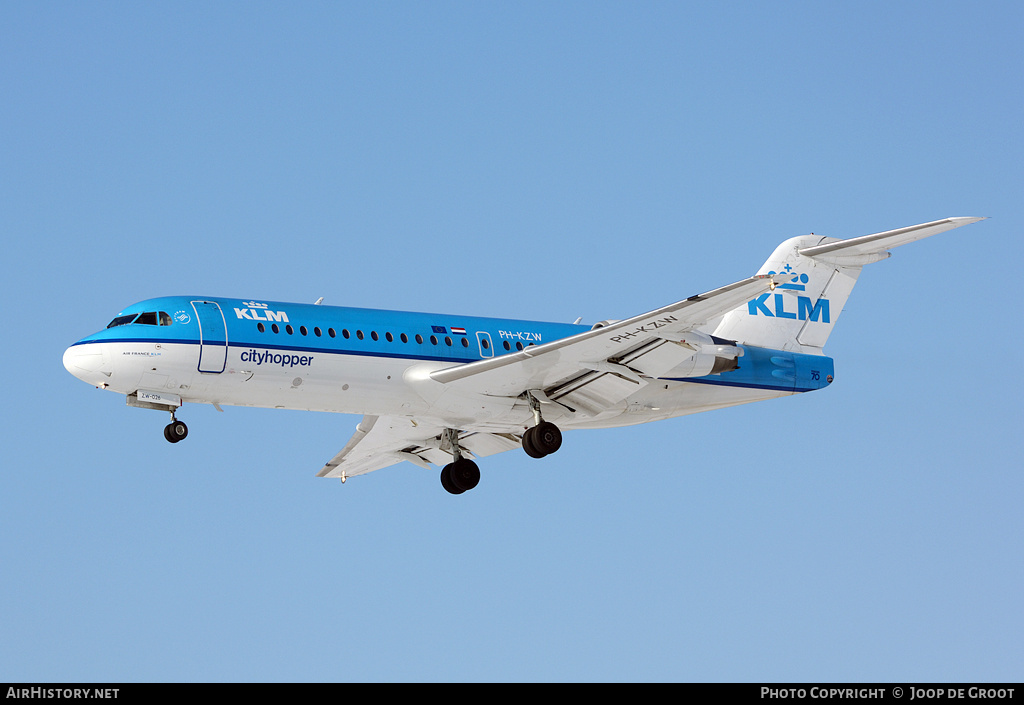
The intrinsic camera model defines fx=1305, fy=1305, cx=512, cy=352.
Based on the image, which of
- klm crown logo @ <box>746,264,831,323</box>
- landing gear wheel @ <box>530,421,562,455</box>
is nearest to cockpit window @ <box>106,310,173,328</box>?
landing gear wheel @ <box>530,421,562,455</box>

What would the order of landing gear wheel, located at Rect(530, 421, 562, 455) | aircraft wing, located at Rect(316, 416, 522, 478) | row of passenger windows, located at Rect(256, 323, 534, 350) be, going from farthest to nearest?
aircraft wing, located at Rect(316, 416, 522, 478) < landing gear wheel, located at Rect(530, 421, 562, 455) < row of passenger windows, located at Rect(256, 323, 534, 350)

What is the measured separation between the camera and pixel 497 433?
1152 inches

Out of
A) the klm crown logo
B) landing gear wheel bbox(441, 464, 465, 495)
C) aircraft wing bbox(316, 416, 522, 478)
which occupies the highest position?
the klm crown logo

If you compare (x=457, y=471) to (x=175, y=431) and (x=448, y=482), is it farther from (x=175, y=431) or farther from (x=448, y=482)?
(x=175, y=431)

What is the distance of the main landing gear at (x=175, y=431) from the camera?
2492 cm

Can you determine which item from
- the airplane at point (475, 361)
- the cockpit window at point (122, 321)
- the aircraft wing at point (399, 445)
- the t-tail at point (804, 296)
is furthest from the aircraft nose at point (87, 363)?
the t-tail at point (804, 296)

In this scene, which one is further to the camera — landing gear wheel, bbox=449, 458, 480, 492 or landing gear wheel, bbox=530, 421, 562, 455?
landing gear wheel, bbox=449, 458, 480, 492

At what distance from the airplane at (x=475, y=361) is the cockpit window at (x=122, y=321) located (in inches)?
1.1

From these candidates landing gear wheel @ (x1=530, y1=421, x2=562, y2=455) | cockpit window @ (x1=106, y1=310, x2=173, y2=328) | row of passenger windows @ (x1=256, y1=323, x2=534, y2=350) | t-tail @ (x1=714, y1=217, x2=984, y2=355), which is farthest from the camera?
t-tail @ (x1=714, y1=217, x2=984, y2=355)

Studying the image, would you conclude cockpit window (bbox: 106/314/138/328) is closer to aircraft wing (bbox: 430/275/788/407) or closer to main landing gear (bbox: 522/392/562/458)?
aircraft wing (bbox: 430/275/788/407)

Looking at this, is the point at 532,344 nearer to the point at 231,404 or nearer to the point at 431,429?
the point at 431,429

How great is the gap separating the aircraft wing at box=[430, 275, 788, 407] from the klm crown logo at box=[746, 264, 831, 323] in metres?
2.97

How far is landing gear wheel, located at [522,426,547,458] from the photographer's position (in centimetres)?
2717
